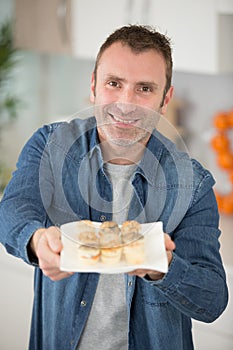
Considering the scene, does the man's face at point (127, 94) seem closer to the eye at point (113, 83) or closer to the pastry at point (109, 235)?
the eye at point (113, 83)

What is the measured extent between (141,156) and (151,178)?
0.04 metres

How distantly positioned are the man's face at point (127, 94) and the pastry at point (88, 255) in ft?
0.65

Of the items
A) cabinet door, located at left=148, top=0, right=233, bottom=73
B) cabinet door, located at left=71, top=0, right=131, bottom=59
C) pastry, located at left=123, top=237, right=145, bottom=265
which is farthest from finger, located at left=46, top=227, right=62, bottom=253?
cabinet door, located at left=71, top=0, right=131, bottom=59

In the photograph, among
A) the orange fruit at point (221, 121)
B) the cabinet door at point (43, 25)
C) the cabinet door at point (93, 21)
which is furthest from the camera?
the cabinet door at point (43, 25)

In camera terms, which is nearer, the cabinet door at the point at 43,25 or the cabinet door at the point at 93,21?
the cabinet door at the point at 93,21

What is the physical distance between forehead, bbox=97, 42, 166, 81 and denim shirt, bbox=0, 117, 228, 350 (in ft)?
0.33

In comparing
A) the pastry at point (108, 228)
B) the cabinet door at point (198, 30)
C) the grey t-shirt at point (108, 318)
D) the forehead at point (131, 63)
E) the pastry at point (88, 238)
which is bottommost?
the grey t-shirt at point (108, 318)

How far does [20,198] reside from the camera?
117 cm

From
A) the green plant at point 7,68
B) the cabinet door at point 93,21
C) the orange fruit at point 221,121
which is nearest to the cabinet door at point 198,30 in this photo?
the cabinet door at point 93,21

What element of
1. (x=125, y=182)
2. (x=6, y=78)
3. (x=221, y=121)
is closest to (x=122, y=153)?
(x=125, y=182)

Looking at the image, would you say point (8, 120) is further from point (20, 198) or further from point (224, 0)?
point (20, 198)

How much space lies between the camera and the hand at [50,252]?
986 millimetres

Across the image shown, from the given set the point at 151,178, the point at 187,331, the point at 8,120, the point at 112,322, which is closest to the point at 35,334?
the point at 112,322

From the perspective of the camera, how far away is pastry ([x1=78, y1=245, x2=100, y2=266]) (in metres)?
0.96
